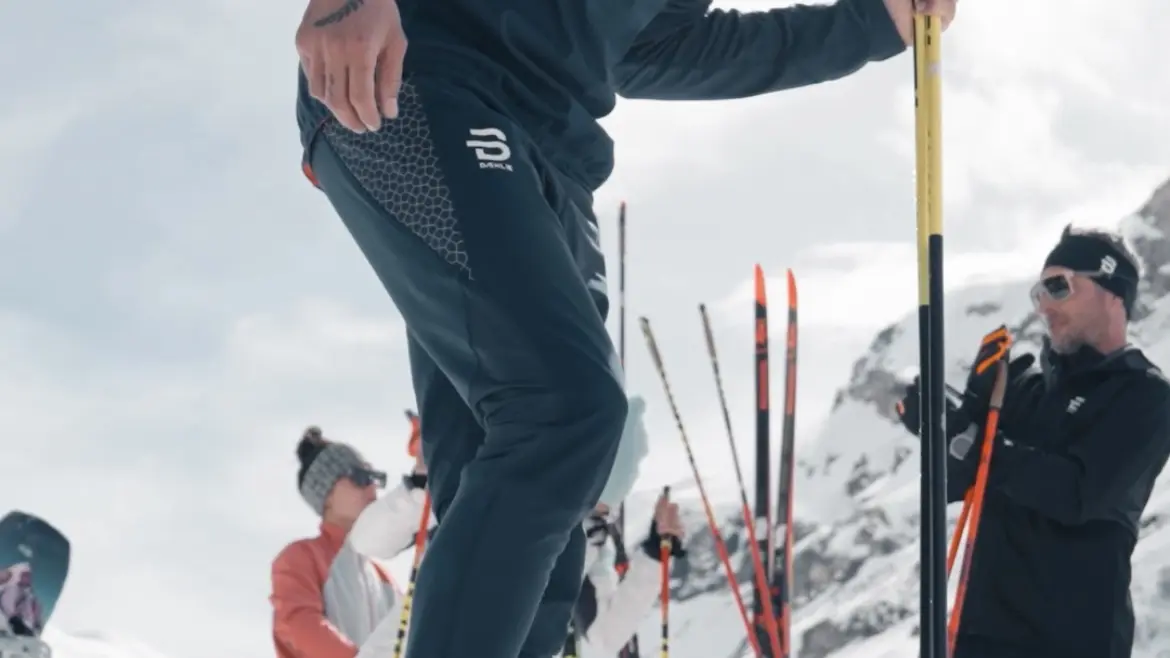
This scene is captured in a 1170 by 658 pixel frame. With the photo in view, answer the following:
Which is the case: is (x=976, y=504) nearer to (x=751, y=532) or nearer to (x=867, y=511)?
(x=751, y=532)

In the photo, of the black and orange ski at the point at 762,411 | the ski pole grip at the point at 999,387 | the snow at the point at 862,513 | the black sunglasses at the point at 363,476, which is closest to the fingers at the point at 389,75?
the ski pole grip at the point at 999,387

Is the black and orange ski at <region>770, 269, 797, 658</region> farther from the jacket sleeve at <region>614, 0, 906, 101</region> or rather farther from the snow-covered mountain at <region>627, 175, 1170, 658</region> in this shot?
the snow-covered mountain at <region>627, 175, 1170, 658</region>

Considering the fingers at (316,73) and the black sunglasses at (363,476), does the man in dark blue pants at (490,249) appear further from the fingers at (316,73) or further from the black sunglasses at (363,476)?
the black sunglasses at (363,476)

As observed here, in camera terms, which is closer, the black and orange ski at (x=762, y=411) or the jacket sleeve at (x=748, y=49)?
the jacket sleeve at (x=748, y=49)

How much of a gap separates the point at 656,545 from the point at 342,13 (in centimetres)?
373

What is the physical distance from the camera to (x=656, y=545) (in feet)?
16.4

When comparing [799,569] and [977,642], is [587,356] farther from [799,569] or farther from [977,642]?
[799,569]

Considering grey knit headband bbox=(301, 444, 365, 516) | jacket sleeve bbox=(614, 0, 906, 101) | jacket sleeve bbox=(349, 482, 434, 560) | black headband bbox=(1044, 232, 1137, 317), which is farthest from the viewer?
grey knit headband bbox=(301, 444, 365, 516)

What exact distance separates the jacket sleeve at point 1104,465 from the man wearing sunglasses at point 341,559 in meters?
1.74

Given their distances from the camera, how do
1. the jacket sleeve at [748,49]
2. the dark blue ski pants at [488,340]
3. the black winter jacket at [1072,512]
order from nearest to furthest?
the dark blue ski pants at [488,340] → the jacket sleeve at [748,49] → the black winter jacket at [1072,512]

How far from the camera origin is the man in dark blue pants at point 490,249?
56.1 inches

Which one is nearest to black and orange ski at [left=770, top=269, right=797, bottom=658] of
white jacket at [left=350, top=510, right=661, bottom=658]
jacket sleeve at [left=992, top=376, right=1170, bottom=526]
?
white jacket at [left=350, top=510, right=661, bottom=658]

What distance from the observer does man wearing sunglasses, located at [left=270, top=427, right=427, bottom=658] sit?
421cm

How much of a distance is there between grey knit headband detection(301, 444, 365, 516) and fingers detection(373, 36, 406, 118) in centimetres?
352
